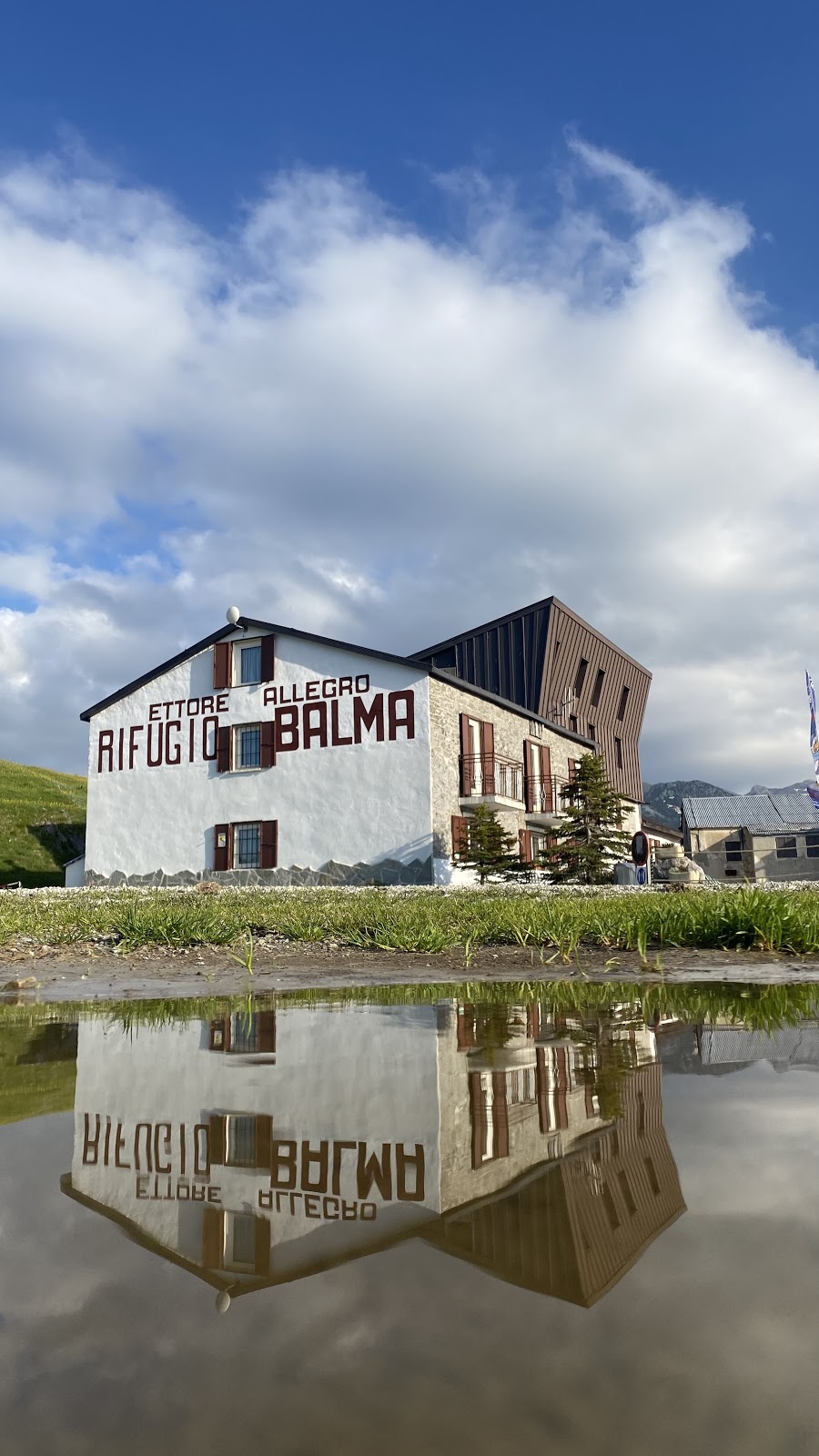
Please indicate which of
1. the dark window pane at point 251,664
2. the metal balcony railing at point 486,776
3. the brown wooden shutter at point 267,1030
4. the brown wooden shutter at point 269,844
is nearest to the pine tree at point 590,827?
the metal balcony railing at point 486,776

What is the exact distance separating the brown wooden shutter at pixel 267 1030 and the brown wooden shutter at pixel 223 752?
2571 cm

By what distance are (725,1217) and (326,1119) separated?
95 cm

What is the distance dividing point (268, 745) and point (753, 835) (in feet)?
83.3

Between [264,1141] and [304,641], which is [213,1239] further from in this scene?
[304,641]

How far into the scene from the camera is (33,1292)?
1.14 m

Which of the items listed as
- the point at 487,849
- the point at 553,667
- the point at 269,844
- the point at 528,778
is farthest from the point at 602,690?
the point at 269,844

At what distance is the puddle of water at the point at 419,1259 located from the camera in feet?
2.72

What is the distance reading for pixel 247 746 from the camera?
2905 centimetres

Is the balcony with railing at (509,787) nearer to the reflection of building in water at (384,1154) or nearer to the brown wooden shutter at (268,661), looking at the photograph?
the brown wooden shutter at (268,661)

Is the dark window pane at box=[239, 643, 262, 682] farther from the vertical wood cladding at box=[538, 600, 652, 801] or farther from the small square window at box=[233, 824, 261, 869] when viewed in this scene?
the vertical wood cladding at box=[538, 600, 652, 801]

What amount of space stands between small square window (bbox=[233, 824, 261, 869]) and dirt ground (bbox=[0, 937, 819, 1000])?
21.4 meters

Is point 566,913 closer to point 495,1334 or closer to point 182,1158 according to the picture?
point 182,1158

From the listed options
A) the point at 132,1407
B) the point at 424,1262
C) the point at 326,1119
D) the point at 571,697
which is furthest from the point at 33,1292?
the point at 571,697

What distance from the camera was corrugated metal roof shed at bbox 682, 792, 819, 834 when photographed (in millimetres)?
41875
